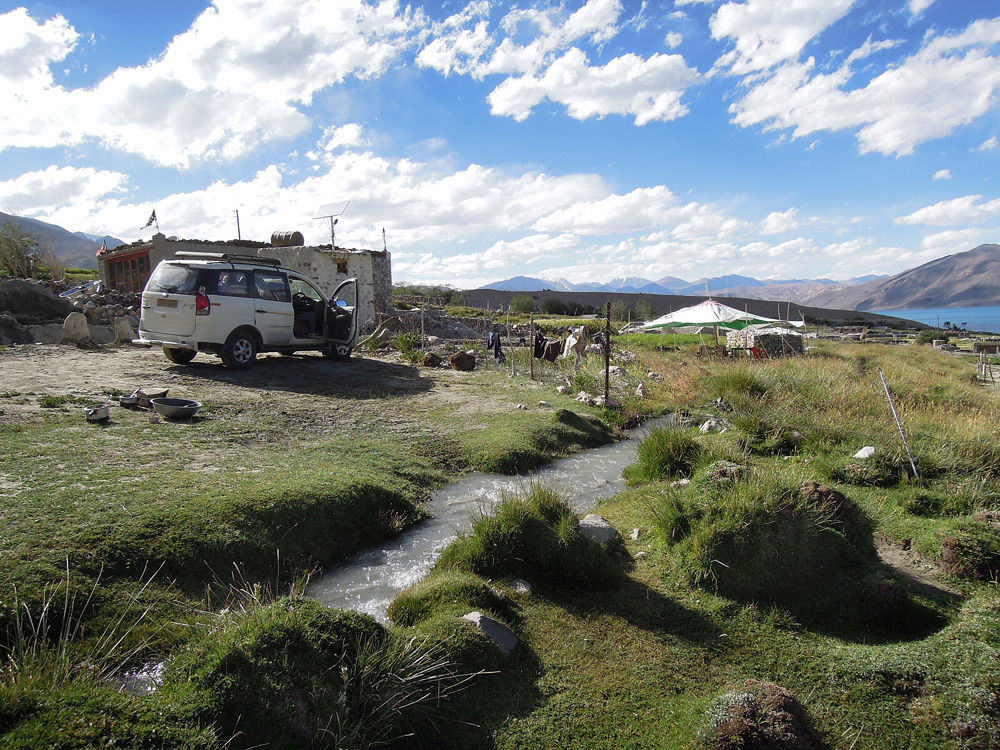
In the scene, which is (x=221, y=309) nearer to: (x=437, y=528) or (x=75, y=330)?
(x=75, y=330)

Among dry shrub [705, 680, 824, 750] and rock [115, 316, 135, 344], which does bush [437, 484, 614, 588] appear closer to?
dry shrub [705, 680, 824, 750]

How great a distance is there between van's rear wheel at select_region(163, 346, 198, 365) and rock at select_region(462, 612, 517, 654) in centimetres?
929

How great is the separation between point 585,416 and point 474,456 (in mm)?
3278

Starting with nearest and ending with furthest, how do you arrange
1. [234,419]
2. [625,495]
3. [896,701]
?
[896,701]
[625,495]
[234,419]

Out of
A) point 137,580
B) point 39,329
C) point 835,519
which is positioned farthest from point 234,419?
point 39,329

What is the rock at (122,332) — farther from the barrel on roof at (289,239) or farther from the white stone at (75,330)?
the barrel on roof at (289,239)

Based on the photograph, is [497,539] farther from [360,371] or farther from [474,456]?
[360,371]

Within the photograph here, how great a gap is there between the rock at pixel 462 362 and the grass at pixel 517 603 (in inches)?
292

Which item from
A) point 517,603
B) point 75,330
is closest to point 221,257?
point 75,330

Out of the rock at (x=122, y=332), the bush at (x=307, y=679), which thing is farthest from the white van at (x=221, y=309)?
the bush at (x=307, y=679)

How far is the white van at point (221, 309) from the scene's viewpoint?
9.93m

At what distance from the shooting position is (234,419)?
7.64 m

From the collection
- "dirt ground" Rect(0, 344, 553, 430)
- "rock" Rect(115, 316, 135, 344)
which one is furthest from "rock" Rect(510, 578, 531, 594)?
"rock" Rect(115, 316, 135, 344)

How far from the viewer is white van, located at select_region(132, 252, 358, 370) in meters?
9.93
